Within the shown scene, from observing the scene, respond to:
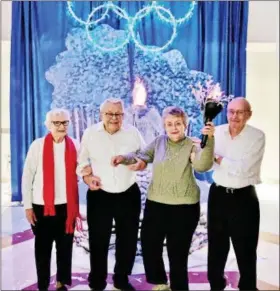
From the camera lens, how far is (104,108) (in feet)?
6.62

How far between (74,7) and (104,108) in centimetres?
41

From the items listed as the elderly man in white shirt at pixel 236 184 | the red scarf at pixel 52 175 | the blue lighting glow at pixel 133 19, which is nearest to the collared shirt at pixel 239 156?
the elderly man in white shirt at pixel 236 184

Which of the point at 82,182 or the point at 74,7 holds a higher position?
the point at 74,7

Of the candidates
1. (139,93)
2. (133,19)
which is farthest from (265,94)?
(133,19)

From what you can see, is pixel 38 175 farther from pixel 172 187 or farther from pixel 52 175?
pixel 172 187

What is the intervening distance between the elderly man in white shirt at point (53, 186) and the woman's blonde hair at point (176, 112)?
15.0 inches

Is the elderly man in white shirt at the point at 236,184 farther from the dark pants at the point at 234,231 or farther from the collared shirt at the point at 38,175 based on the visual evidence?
the collared shirt at the point at 38,175

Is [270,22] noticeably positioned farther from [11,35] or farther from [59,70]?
[11,35]

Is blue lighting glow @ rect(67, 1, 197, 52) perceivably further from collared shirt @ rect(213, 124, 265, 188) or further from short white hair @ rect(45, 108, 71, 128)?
collared shirt @ rect(213, 124, 265, 188)

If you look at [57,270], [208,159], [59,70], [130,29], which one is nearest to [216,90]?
[208,159]

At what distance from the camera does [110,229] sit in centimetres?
204

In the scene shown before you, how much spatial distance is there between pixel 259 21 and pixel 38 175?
1.06 m

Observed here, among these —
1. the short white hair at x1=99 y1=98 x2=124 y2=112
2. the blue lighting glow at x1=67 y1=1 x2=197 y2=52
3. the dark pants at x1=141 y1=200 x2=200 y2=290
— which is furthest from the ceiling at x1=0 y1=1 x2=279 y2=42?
the dark pants at x1=141 y1=200 x2=200 y2=290

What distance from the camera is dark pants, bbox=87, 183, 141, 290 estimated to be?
2.00m
